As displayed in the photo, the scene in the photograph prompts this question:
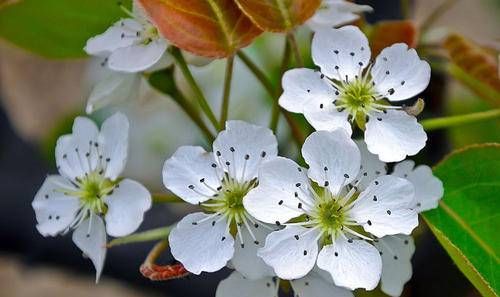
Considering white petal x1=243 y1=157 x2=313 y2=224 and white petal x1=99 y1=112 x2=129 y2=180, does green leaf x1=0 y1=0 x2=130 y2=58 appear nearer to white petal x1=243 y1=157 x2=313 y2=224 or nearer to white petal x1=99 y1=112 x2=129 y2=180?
white petal x1=99 y1=112 x2=129 y2=180

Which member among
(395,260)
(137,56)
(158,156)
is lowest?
(158,156)

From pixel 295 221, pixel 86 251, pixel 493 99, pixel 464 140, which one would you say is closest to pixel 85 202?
pixel 86 251

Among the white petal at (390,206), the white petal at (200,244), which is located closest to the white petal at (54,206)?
the white petal at (200,244)

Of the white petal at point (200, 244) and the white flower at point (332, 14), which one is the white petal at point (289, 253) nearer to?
→ the white petal at point (200, 244)

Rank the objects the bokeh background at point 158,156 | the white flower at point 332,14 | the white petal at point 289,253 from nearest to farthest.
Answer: the white petal at point 289,253 < the white flower at point 332,14 < the bokeh background at point 158,156

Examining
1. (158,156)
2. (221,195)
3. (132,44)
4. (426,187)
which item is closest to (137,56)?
(132,44)

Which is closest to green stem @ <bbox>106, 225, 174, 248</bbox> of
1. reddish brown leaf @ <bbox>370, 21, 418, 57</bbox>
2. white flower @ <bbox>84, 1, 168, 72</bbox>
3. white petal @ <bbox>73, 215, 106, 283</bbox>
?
white petal @ <bbox>73, 215, 106, 283</bbox>

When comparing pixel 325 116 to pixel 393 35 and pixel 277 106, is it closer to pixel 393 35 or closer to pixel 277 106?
pixel 277 106
